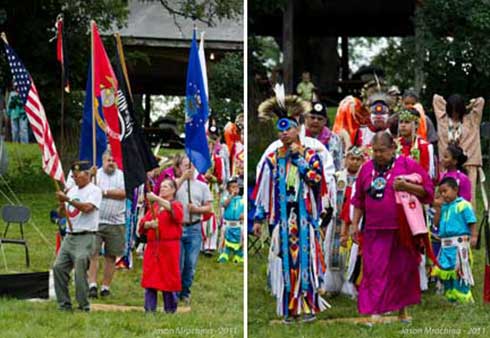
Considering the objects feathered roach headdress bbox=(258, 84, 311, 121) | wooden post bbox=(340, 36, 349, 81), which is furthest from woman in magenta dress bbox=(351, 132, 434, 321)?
wooden post bbox=(340, 36, 349, 81)

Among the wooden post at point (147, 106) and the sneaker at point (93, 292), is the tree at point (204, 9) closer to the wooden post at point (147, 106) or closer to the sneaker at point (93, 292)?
the wooden post at point (147, 106)

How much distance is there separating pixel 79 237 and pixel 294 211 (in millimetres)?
1810

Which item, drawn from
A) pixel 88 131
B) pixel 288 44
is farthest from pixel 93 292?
pixel 288 44

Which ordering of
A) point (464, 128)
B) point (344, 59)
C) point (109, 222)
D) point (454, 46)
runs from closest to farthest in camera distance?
point (109, 222), point (464, 128), point (454, 46), point (344, 59)

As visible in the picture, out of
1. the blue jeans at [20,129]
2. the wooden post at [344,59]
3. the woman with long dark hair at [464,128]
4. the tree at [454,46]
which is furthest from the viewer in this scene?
the wooden post at [344,59]

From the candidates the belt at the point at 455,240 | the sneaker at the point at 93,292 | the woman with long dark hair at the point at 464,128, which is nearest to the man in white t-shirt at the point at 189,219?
the sneaker at the point at 93,292

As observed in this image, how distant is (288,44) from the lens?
14273 mm

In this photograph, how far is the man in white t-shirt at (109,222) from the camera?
9.17 m

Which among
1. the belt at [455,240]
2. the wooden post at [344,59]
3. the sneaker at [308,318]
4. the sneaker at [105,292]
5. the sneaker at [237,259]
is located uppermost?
the wooden post at [344,59]

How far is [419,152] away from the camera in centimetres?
901

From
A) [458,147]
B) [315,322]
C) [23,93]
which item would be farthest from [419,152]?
[23,93]

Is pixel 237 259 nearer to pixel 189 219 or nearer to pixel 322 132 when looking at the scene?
pixel 189 219

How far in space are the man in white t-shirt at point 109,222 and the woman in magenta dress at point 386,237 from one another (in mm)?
2303

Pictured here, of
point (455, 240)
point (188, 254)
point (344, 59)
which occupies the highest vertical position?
point (344, 59)
